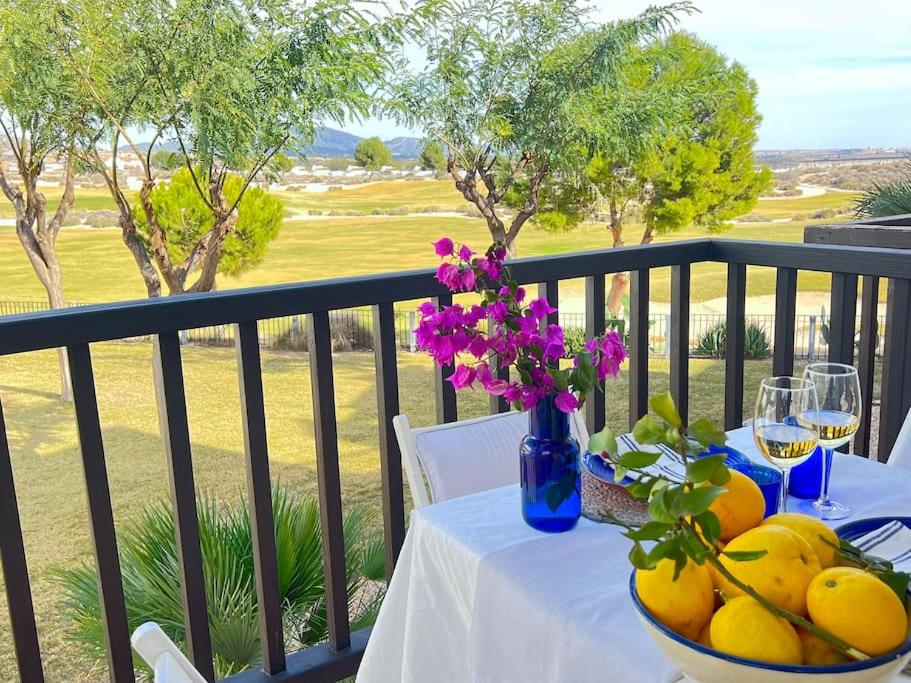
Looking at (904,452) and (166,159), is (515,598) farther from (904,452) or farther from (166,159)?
(166,159)

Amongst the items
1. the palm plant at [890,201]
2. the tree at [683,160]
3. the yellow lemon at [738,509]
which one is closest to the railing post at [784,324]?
the yellow lemon at [738,509]

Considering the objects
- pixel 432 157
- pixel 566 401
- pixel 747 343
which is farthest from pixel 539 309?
pixel 432 157

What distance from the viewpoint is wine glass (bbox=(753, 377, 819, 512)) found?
1015 mm

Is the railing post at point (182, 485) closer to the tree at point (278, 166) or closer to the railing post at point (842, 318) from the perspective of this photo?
the railing post at point (842, 318)

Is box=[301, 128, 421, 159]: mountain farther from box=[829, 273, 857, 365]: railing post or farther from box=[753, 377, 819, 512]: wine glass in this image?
box=[753, 377, 819, 512]: wine glass

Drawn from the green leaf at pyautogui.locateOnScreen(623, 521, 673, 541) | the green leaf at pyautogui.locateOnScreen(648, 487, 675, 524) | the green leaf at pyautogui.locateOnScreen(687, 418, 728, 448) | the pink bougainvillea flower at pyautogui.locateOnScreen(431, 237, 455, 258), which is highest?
the pink bougainvillea flower at pyautogui.locateOnScreen(431, 237, 455, 258)

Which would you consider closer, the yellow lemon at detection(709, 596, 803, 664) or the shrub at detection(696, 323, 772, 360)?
the yellow lemon at detection(709, 596, 803, 664)

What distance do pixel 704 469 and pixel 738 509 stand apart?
242 mm

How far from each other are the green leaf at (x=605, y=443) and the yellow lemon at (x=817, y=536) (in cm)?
15

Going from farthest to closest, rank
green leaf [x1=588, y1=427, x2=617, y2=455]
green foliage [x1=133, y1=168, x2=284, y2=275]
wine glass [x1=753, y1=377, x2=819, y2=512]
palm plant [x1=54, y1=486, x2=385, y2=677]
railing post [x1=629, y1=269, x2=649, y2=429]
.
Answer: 1. green foliage [x1=133, y1=168, x2=284, y2=275]
2. palm plant [x1=54, y1=486, x2=385, y2=677]
3. railing post [x1=629, y1=269, x2=649, y2=429]
4. wine glass [x1=753, y1=377, x2=819, y2=512]
5. green leaf [x1=588, y1=427, x2=617, y2=455]

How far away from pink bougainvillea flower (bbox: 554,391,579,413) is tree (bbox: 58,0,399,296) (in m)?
13.2

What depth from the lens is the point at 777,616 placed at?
0.61 meters

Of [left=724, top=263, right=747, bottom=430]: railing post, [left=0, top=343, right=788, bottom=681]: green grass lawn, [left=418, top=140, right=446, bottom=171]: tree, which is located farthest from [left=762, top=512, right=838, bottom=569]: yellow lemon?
[left=418, top=140, right=446, bottom=171]: tree

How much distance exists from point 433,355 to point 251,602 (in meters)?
1.89
